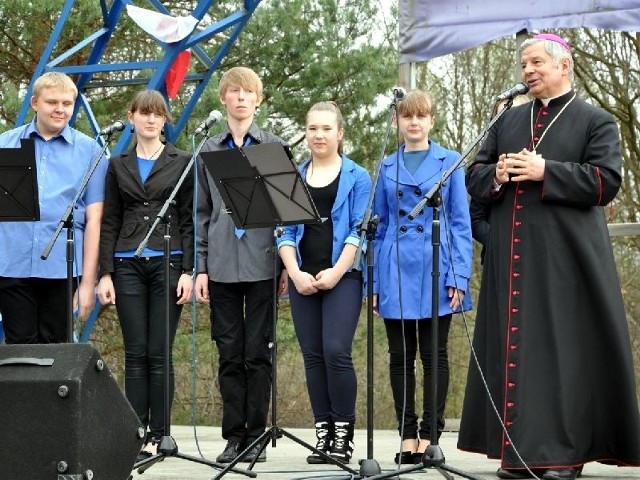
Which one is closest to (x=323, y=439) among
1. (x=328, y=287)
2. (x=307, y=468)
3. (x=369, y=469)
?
(x=307, y=468)

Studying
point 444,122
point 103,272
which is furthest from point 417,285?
point 444,122

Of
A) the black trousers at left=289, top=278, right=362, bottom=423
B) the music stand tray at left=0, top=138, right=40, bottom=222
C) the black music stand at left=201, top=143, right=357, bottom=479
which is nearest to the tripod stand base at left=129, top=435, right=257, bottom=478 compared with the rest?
the black music stand at left=201, top=143, right=357, bottom=479

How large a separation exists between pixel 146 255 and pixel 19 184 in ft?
2.78

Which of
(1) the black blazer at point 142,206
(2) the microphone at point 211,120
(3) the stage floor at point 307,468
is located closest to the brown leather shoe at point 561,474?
(3) the stage floor at point 307,468

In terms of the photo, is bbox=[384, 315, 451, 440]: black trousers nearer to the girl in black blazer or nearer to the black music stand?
the black music stand

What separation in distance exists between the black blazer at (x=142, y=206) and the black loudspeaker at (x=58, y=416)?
154cm

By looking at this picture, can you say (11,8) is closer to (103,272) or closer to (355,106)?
(355,106)

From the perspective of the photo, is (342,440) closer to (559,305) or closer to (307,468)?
(307,468)

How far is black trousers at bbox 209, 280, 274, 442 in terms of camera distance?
6484 millimetres

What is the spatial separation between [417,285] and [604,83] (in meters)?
9.08

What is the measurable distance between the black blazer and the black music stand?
27.6 inches

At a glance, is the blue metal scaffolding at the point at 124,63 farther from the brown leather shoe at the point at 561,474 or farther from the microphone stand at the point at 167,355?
the brown leather shoe at the point at 561,474

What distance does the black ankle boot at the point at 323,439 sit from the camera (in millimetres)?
6488

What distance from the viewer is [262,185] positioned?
577 cm
